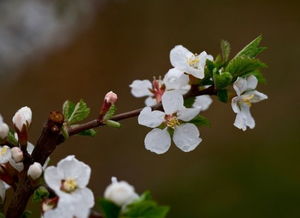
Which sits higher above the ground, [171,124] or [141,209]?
[171,124]

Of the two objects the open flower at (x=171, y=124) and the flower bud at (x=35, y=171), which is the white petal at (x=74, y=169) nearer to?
the flower bud at (x=35, y=171)

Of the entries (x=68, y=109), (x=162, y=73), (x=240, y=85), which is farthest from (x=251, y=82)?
(x=162, y=73)

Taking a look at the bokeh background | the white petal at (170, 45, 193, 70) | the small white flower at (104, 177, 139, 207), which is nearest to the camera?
the small white flower at (104, 177, 139, 207)

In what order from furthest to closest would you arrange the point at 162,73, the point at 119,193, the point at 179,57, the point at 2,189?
the point at 162,73 → the point at 179,57 → the point at 2,189 → the point at 119,193

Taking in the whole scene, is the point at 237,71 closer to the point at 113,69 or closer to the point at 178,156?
the point at 178,156

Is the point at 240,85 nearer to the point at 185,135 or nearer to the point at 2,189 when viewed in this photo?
the point at 185,135

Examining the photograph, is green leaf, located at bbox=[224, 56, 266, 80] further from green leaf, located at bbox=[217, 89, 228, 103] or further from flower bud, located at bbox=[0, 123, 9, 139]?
flower bud, located at bbox=[0, 123, 9, 139]

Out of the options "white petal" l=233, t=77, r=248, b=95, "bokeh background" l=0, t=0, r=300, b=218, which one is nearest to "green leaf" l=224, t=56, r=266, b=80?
"white petal" l=233, t=77, r=248, b=95
